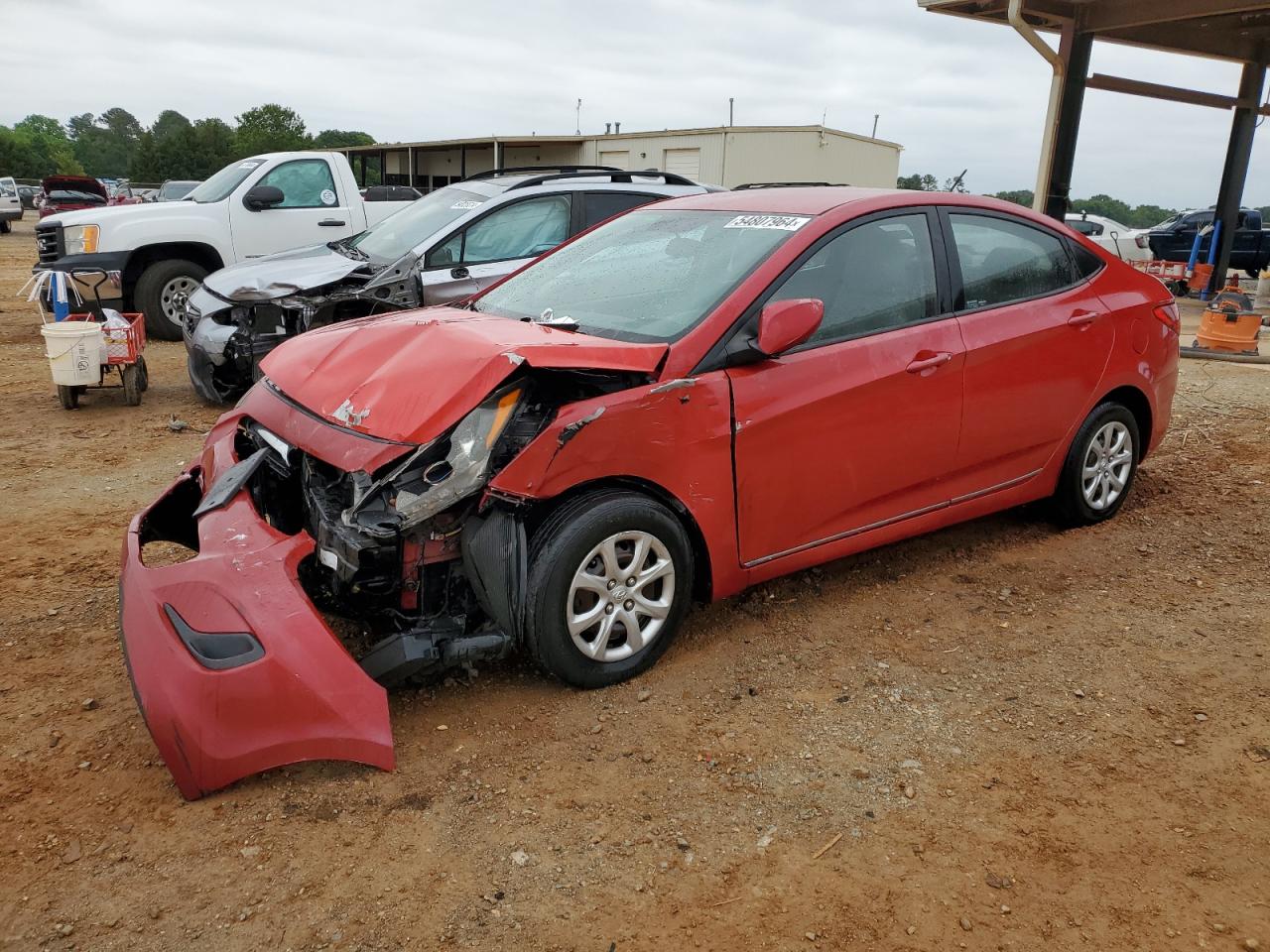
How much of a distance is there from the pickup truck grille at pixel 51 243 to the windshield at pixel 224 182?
1.34 m

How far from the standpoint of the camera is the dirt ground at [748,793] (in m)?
2.37

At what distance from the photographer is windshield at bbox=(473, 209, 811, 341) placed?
11.9 ft

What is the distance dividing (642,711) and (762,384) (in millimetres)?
1225

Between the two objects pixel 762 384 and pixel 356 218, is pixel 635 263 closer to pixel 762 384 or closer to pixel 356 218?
pixel 762 384

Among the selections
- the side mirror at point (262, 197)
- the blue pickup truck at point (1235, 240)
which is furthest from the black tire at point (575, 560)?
the blue pickup truck at point (1235, 240)

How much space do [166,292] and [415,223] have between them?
380 cm

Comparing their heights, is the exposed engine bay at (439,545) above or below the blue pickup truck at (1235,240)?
below

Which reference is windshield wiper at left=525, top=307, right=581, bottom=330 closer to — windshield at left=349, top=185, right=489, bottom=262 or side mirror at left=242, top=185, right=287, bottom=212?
windshield at left=349, top=185, right=489, bottom=262

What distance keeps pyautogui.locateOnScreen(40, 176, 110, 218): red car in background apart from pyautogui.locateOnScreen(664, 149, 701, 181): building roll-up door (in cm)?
1590

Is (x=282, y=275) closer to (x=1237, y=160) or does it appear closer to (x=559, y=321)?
(x=559, y=321)

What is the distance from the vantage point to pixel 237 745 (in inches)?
106

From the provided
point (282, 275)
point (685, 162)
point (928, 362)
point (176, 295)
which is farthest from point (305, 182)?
point (685, 162)

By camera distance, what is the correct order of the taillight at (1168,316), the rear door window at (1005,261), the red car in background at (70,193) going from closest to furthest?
the rear door window at (1005,261)
the taillight at (1168,316)
the red car in background at (70,193)

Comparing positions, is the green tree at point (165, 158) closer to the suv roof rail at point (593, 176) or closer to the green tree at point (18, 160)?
the green tree at point (18, 160)
